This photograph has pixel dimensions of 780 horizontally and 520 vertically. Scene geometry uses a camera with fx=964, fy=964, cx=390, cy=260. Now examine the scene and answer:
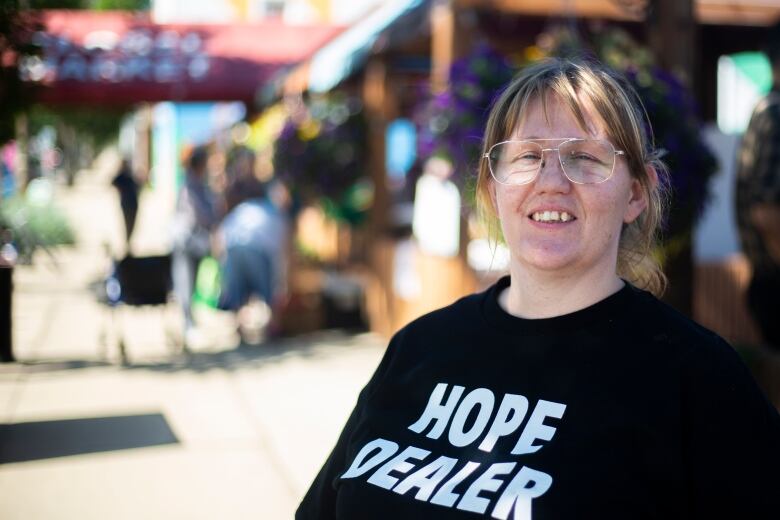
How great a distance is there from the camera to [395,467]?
71.9 inches

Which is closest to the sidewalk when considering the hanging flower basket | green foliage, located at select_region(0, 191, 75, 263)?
the hanging flower basket

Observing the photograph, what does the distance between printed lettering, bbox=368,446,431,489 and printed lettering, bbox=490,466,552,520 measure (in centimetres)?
22

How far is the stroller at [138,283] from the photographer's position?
8156 millimetres

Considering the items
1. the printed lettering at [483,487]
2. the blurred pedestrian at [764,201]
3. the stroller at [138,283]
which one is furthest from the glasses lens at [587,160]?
the stroller at [138,283]

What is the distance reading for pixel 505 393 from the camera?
177 centimetres

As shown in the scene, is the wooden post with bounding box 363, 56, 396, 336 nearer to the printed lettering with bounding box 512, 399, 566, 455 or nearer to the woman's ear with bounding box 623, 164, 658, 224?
the woman's ear with bounding box 623, 164, 658, 224

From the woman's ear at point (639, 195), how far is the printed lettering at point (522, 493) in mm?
Answer: 570

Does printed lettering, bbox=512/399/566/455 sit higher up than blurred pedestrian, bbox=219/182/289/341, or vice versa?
printed lettering, bbox=512/399/566/455

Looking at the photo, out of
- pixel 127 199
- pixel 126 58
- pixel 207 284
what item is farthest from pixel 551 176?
pixel 127 199

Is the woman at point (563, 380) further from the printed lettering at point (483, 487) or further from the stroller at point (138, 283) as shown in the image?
the stroller at point (138, 283)

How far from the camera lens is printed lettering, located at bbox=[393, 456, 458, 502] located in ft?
5.71

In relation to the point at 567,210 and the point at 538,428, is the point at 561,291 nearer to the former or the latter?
the point at 567,210

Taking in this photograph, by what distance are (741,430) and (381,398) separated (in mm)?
741

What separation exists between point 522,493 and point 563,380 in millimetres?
214
